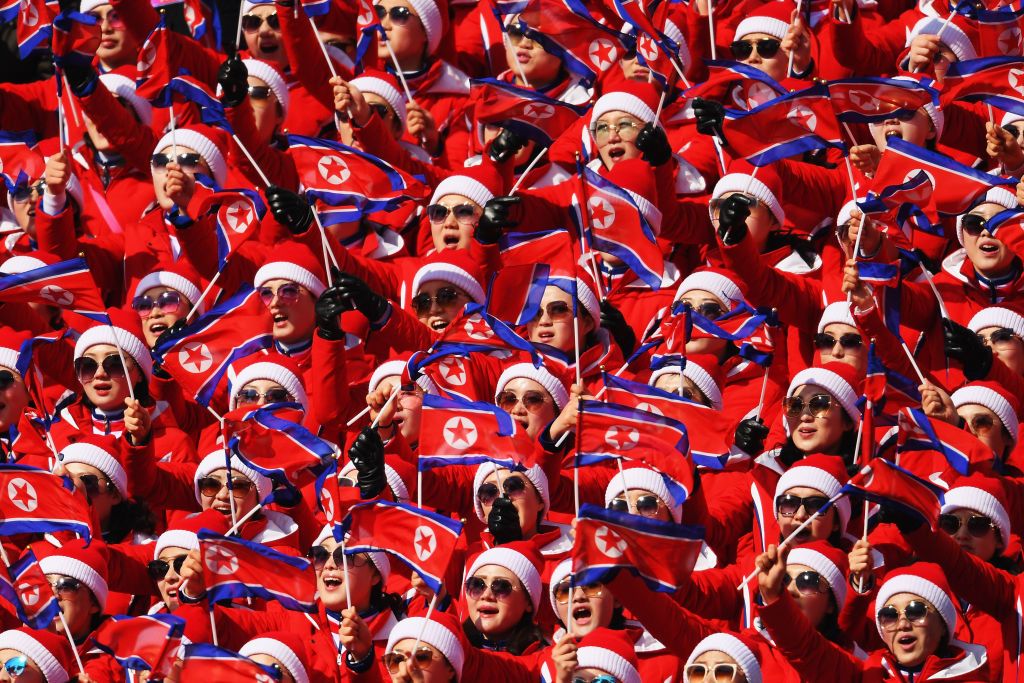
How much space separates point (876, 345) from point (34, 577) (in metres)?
3.90

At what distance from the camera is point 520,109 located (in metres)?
14.9

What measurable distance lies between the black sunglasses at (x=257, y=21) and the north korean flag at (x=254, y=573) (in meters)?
4.34

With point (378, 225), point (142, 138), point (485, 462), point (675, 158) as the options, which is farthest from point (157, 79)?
point (485, 462)

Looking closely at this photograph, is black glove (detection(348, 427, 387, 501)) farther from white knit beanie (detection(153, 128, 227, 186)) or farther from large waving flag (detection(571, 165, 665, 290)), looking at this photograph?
white knit beanie (detection(153, 128, 227, 186))

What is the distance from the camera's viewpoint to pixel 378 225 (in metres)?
15.5

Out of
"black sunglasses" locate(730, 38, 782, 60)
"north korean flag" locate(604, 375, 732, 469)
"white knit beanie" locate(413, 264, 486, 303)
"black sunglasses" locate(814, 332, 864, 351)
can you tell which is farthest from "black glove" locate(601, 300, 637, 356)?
"black sunglasses" locate(730, 38, 782, 60)

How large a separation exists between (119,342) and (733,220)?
294cm

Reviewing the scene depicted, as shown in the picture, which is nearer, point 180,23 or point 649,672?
point 649,672

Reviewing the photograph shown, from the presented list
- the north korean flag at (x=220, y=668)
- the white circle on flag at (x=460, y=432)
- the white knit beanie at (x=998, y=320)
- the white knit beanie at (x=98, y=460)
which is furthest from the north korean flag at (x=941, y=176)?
the north korean flag at (x=220, y=668)

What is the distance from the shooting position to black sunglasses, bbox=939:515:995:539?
12891 millimetres

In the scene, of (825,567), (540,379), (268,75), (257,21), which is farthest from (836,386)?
(257,21)

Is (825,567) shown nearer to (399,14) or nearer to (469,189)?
(469,189)

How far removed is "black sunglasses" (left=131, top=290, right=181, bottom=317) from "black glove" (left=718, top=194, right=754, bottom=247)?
106 inches

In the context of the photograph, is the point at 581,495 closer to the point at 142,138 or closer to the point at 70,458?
the point at 70,458
